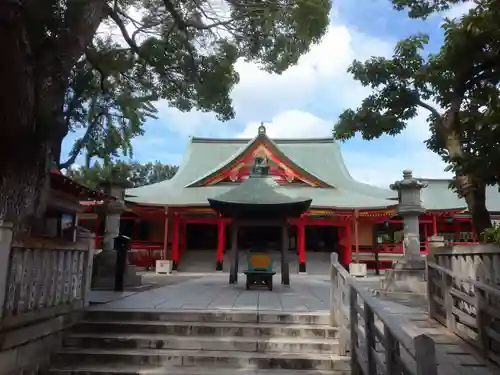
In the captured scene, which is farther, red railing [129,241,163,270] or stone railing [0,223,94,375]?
red railing [129,241,163,270]

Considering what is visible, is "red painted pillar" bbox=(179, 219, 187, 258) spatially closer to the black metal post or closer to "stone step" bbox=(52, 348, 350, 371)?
the black metal post

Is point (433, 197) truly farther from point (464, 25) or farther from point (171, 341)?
point (171, 341)

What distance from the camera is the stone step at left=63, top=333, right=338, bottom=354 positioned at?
506cm

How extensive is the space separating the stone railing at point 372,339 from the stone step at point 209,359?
1.22 feet

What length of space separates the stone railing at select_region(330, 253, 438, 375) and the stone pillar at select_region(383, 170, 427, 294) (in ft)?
15.1

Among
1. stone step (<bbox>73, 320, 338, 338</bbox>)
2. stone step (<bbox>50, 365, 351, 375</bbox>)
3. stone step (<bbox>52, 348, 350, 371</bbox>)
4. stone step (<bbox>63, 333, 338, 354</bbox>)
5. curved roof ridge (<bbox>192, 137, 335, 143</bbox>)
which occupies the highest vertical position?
curved roof ridge (<bbox>192, 137, 335, 143</bbox>)

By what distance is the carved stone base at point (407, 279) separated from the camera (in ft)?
32.0

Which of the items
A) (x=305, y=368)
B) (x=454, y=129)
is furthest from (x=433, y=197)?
(x=305, y=368)

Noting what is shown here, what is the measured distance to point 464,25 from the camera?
18.0ft

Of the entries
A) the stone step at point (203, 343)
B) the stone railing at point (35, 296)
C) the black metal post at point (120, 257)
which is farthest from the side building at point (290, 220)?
the stone railing at point (35, 296)

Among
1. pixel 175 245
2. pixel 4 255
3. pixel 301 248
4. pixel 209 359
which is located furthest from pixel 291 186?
pixel 4 255

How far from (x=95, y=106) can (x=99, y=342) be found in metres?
6.23

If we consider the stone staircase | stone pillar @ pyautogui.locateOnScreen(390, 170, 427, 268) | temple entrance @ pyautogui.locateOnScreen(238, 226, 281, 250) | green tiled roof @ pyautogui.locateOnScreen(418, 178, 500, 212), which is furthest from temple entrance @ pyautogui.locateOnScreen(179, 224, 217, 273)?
the stone staircase

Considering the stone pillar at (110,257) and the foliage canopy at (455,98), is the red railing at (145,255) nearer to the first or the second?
the stone pillar at (110,257)
